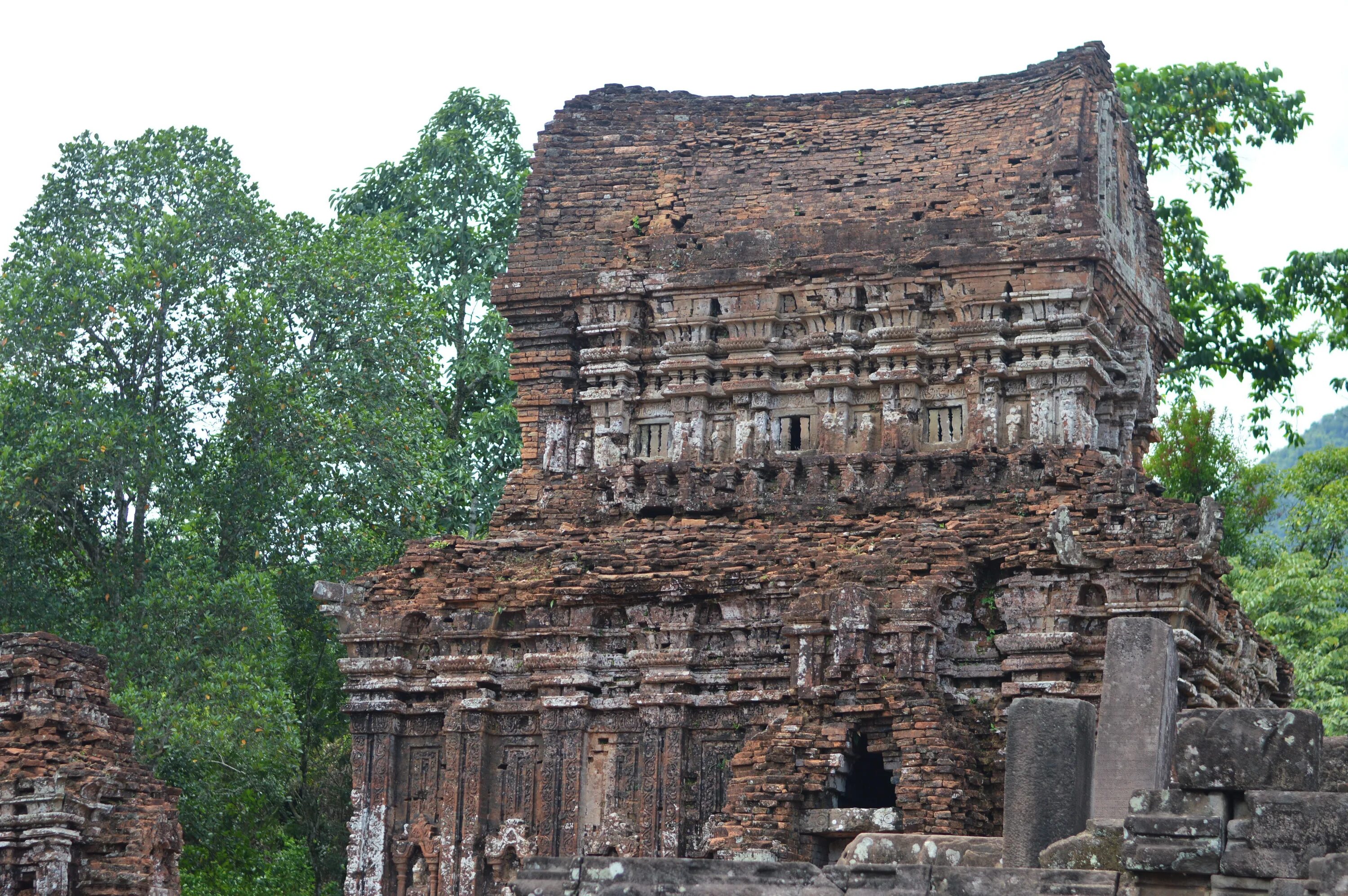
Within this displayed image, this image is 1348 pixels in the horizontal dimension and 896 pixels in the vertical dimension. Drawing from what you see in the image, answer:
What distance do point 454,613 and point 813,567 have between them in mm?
3788

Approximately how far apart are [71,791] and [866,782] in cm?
734

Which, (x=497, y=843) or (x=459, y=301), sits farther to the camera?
(x=459, y=301)

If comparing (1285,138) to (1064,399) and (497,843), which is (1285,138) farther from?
(497,843)

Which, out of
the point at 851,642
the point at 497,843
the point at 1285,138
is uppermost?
the point at 1285,138

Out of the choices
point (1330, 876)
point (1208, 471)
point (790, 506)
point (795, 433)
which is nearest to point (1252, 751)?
point (1330, 876)

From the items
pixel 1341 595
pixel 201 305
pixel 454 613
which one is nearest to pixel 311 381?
pixel 201 305

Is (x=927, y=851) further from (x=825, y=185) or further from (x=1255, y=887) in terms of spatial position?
(x=825, y=185)

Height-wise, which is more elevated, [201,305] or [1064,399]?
[201,305]

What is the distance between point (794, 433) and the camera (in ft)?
76.2

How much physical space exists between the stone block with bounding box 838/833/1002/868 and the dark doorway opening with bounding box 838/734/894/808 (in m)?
3.77

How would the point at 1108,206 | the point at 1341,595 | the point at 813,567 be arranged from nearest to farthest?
the point at 813,567 → the point at 1108,206 → the point at 1341,595

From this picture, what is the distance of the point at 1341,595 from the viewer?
31.7 metres

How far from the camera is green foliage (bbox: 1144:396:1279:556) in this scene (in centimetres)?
3466

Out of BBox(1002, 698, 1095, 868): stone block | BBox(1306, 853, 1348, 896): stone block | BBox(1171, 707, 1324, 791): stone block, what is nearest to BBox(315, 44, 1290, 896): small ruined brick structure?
BBox(1002, 698, 1095, 868): stone block
